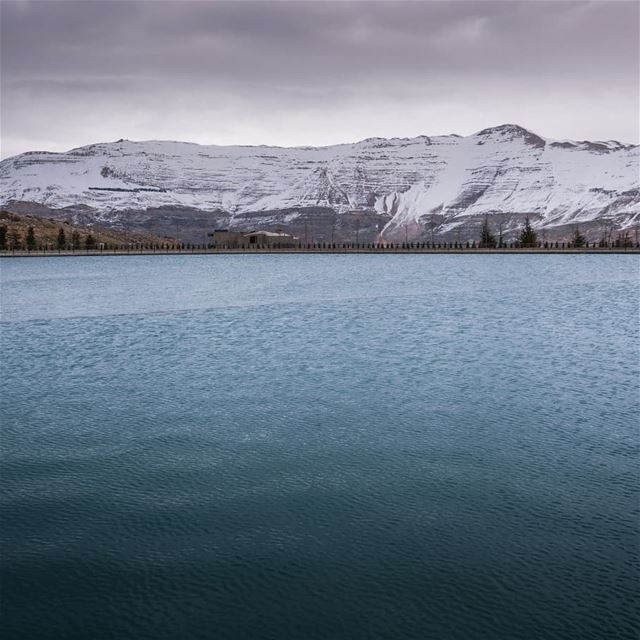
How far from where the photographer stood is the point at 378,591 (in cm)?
1188

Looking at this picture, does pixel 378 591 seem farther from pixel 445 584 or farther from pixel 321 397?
pixel 321 397

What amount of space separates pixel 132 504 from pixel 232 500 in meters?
1.99

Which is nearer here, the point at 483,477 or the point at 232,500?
the point at 232,500

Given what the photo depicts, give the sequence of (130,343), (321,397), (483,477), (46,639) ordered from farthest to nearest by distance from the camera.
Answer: (130,343) → (321,397) → (483,477) → (46,639)

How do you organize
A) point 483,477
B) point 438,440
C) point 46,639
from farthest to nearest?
point 438,440 < point 483,477 < point 46,639

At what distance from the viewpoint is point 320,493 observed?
630 inches

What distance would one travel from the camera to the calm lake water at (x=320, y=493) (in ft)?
37.4

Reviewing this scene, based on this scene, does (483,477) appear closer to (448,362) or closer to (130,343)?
(448,362)

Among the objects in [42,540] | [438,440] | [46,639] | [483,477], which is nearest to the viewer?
[46,639]

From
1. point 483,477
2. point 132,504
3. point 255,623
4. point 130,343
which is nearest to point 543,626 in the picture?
point 255,623

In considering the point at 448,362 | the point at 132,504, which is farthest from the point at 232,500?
the point at 448,362

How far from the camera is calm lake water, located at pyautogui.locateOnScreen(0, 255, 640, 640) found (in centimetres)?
1139

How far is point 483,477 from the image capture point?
17.0 metres

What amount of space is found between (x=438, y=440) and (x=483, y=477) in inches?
119
